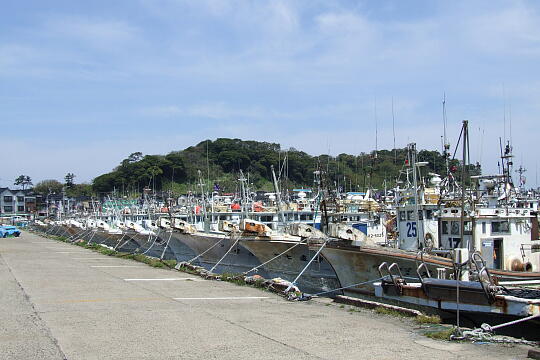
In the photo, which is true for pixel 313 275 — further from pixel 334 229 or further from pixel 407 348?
pixel 407 348

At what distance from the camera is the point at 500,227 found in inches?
712

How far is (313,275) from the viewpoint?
21.4 m

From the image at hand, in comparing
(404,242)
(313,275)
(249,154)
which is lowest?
(313,275)

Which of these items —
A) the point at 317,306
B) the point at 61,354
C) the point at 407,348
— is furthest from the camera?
the point at 317,306

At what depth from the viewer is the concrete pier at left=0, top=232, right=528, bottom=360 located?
8188 mm

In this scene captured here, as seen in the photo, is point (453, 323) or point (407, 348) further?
point (453, 323)

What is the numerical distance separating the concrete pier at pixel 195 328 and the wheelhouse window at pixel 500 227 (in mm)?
7540

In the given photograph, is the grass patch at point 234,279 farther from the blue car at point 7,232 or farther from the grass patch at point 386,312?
the blue car at point 7,232

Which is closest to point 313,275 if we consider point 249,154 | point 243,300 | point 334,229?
point 334,229

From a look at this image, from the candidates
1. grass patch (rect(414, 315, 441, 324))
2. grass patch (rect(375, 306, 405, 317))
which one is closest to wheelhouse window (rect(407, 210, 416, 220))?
grass patch (rect(375, 306, 405, 317))

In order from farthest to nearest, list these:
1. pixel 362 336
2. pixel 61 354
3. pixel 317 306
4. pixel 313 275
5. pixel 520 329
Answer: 1. pixel 313 275
2. pixel 317 306
3. pixel 520 329
4. pixel 362 336
5. pixel 61 354

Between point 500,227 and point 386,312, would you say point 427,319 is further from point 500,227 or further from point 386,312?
point 500,227

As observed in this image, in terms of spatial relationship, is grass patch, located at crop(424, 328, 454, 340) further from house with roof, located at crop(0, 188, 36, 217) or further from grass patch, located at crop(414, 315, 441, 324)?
house with roof, located at crop(0, 188, 36, 217)

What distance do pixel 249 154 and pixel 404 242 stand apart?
105 m
